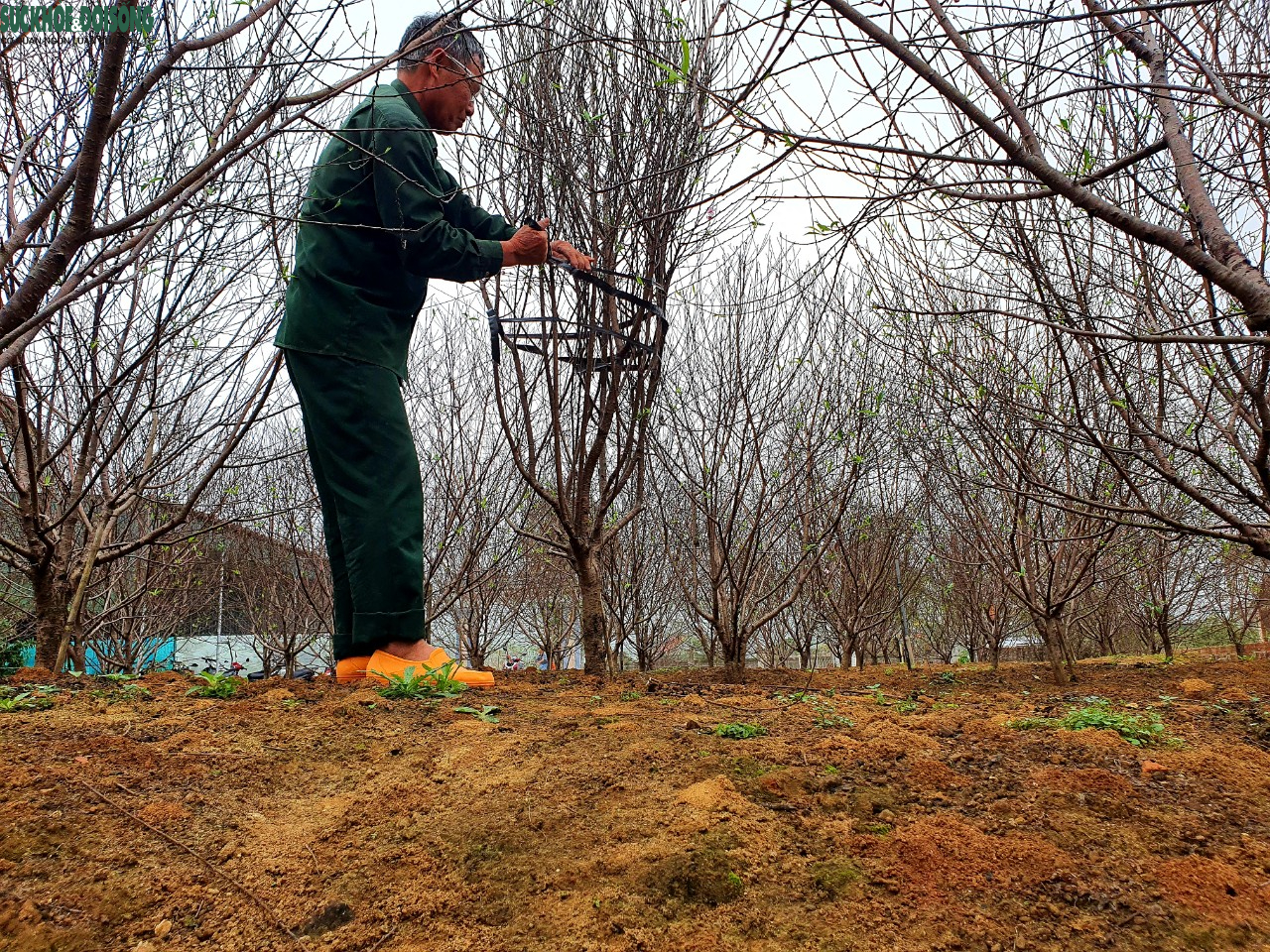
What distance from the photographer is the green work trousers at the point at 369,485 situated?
2.69 meters

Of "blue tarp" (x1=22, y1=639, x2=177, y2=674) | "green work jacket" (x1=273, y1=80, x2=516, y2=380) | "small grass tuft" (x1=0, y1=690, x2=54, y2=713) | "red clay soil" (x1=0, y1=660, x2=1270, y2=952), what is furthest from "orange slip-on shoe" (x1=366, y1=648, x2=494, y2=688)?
"blue tarp" (x1=22, y1=639, x2=177, y2=674)

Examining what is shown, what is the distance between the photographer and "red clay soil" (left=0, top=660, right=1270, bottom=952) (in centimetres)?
112

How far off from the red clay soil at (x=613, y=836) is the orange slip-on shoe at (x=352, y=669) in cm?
59

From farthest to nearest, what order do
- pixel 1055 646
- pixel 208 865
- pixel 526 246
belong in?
pixel 1055 646, pixel 526 246, pixel 208 865

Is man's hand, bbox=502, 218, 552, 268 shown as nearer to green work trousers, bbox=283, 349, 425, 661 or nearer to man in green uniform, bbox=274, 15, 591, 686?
man in green uniform, bbox=274, 15, 591, 686

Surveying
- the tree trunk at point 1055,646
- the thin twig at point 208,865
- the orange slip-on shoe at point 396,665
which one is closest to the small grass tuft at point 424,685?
the orange slip-on shoe at point 396,665

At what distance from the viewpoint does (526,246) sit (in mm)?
2865

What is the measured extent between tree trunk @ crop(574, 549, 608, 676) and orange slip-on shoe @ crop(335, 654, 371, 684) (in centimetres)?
127

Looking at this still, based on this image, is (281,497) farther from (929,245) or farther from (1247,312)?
(1247,312)

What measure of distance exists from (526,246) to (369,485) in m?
1.16

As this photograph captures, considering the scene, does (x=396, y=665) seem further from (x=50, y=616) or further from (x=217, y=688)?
(x=50, y=616)

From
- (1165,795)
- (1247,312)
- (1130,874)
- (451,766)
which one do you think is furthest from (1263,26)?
(451,766)
